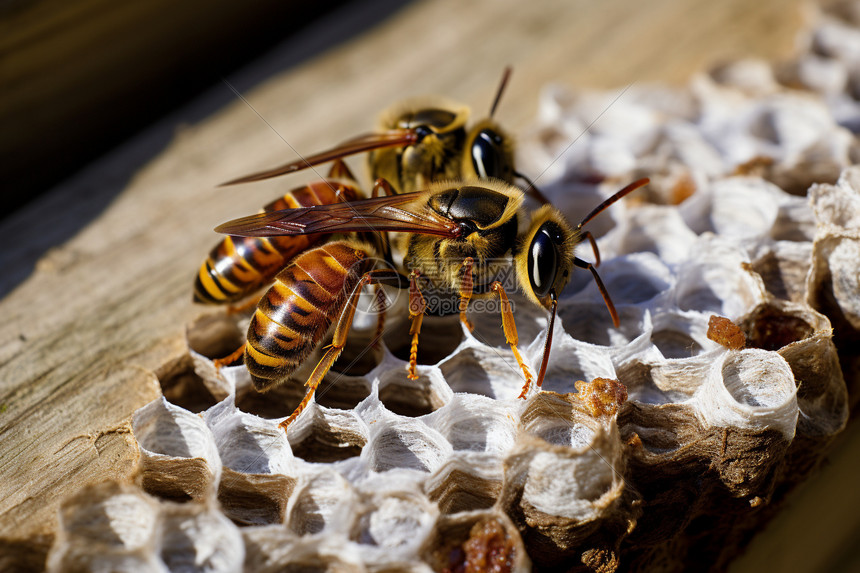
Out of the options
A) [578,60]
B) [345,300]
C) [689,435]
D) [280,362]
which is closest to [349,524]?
[280,362]

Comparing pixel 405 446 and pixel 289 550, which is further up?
pixel 289 550

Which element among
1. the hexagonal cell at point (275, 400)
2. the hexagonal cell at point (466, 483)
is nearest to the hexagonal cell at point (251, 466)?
the hexagonal cell at point (275, 400)

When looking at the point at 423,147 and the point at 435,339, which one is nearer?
the point at 435,339

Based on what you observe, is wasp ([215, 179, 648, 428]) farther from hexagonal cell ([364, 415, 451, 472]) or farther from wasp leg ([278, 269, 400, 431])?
hexagonal cell ([364, 415, 451, 472])

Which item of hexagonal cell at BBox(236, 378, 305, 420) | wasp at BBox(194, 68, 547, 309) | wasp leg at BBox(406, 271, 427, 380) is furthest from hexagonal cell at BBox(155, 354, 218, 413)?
wasp leg at BBox(406, 271, 427, 380)

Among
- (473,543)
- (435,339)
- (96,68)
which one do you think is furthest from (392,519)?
(96,68)

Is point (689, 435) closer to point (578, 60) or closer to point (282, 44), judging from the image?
point (578, 60)

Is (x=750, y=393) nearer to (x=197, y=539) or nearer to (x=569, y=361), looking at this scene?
(x=569, y=361)
